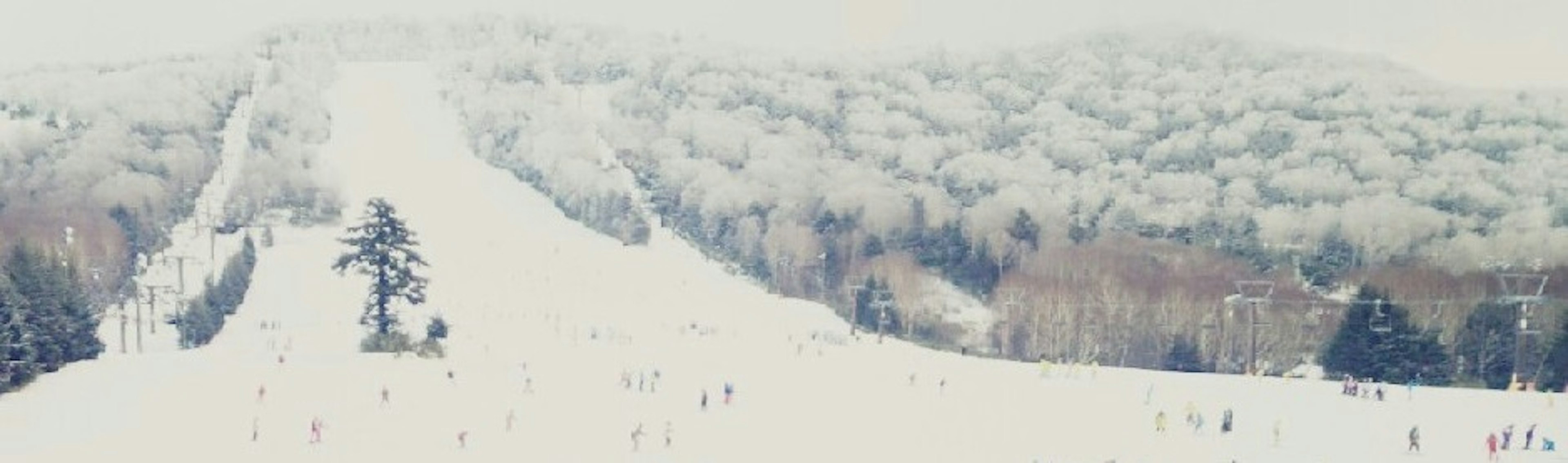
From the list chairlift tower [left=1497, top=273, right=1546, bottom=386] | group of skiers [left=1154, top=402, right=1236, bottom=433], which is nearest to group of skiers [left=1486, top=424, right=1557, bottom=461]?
group of skiers [left=1154, top=402, right=1236, bottom=433]

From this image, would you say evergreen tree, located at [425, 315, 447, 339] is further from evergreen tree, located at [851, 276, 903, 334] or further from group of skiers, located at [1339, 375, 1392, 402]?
group of skiers, located at [1339, 375, 1392, 402]

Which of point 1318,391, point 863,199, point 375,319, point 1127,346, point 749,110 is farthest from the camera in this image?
point 749,110

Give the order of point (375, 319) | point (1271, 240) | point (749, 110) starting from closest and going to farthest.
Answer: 1. point (375, 319)
2. point (1271, 240)
3. point (749, 110)

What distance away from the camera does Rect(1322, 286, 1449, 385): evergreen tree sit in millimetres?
54031

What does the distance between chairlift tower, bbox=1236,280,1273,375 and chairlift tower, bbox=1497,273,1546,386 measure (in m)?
7.37

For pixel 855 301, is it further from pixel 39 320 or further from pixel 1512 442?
pixel 1512 442

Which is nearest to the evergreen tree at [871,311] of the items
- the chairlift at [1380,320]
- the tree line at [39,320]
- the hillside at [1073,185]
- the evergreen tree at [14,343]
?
the hillside at [1073,185]

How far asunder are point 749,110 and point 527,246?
2515 inches

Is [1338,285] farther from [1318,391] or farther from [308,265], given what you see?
[308,265]

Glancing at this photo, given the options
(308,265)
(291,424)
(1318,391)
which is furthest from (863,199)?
(291,424)

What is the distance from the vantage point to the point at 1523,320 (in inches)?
1657

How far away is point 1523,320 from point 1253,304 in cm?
1137

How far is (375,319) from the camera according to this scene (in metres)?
54.4

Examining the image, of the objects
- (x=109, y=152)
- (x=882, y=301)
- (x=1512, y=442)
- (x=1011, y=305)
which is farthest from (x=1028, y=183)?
(x=1512, y=442)
